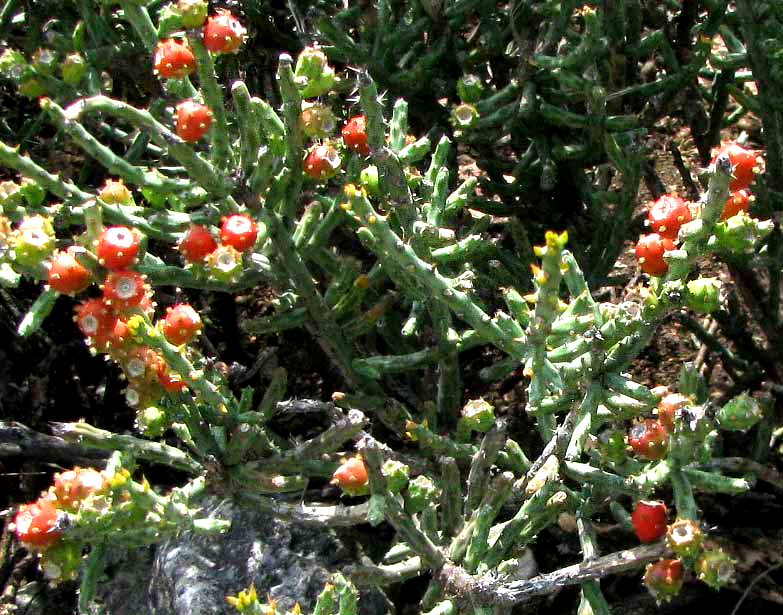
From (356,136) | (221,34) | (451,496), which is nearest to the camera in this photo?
(221,34)

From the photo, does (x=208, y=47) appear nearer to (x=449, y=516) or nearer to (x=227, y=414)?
(x=227, y=414)

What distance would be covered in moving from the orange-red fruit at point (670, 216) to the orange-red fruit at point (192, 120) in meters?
0.90

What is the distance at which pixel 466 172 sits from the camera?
377 cm

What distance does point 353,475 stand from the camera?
182 cm

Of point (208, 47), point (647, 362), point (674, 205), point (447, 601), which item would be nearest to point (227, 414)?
point (447, 601)

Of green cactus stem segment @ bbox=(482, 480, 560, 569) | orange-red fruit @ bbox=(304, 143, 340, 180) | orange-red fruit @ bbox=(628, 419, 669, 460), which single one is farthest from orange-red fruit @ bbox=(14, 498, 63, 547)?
orange-red fruit @ bbox=(628, 419, 669, 460)

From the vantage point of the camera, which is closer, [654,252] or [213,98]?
[654,252]

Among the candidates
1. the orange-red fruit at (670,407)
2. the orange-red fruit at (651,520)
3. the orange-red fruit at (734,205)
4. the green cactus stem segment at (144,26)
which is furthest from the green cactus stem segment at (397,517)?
the green cactus stem segment at (144,26)

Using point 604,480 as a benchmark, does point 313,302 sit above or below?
above

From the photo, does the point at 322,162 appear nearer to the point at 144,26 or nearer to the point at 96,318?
the point at 144,26

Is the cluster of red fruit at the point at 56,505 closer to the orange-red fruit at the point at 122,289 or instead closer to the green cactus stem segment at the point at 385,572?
the orange-red fruit at the point at 122,289

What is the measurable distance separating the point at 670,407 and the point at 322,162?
95 centimetres

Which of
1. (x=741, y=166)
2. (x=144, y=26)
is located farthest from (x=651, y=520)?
(x=144, y=26)

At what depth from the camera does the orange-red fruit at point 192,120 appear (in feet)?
6.35
